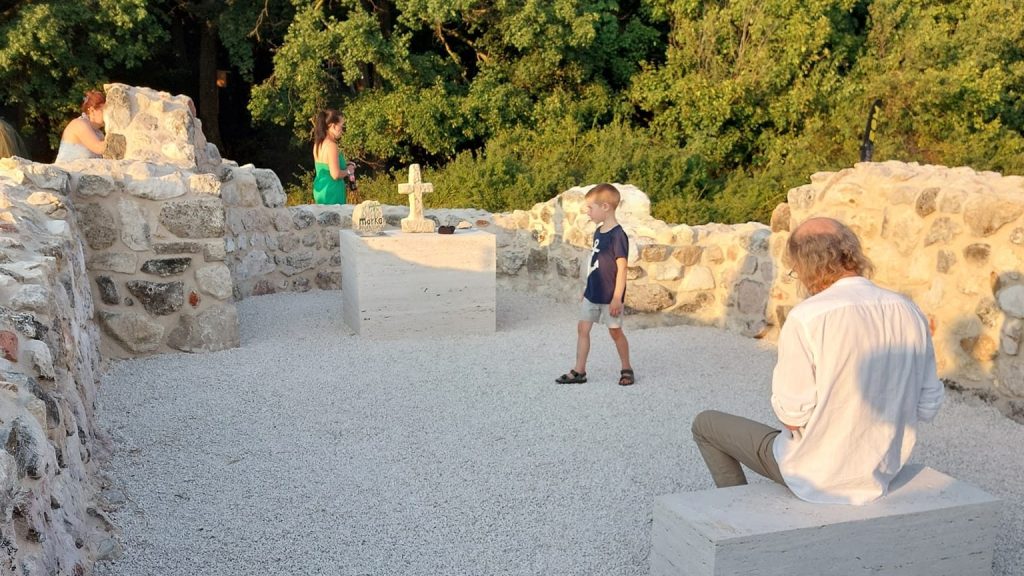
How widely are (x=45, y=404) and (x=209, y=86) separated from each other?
13555 millimetres

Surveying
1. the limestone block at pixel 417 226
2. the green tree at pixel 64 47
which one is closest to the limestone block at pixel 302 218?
the limestone block at pixel 417 226

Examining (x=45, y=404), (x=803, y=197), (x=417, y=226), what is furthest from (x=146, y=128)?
(x=803, y=197)

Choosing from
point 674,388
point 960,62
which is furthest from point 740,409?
point 960,62

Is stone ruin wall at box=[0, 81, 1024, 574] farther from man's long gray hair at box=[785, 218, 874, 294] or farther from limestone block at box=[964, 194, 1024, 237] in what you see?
man's long gray hair at box=[785, 218, 874, 294]

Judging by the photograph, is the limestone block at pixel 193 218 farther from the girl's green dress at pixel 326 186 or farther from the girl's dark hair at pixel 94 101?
the girl's green dress at pixel 326 186

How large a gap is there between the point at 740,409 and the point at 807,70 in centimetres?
1064

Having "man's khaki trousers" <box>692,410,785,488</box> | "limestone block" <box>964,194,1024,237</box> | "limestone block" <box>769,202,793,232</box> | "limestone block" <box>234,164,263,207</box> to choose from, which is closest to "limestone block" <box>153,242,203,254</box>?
"limestone block" <box>234,164,263,207</box>

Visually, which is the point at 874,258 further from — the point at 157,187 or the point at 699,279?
the point at 157,187

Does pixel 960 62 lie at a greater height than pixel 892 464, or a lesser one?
greater

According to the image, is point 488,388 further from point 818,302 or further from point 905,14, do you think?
point 905,14

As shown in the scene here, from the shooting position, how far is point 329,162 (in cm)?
788

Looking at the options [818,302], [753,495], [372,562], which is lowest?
[372,562]

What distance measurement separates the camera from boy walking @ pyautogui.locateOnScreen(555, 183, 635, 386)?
4.81 m

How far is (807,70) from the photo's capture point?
13531 mm
